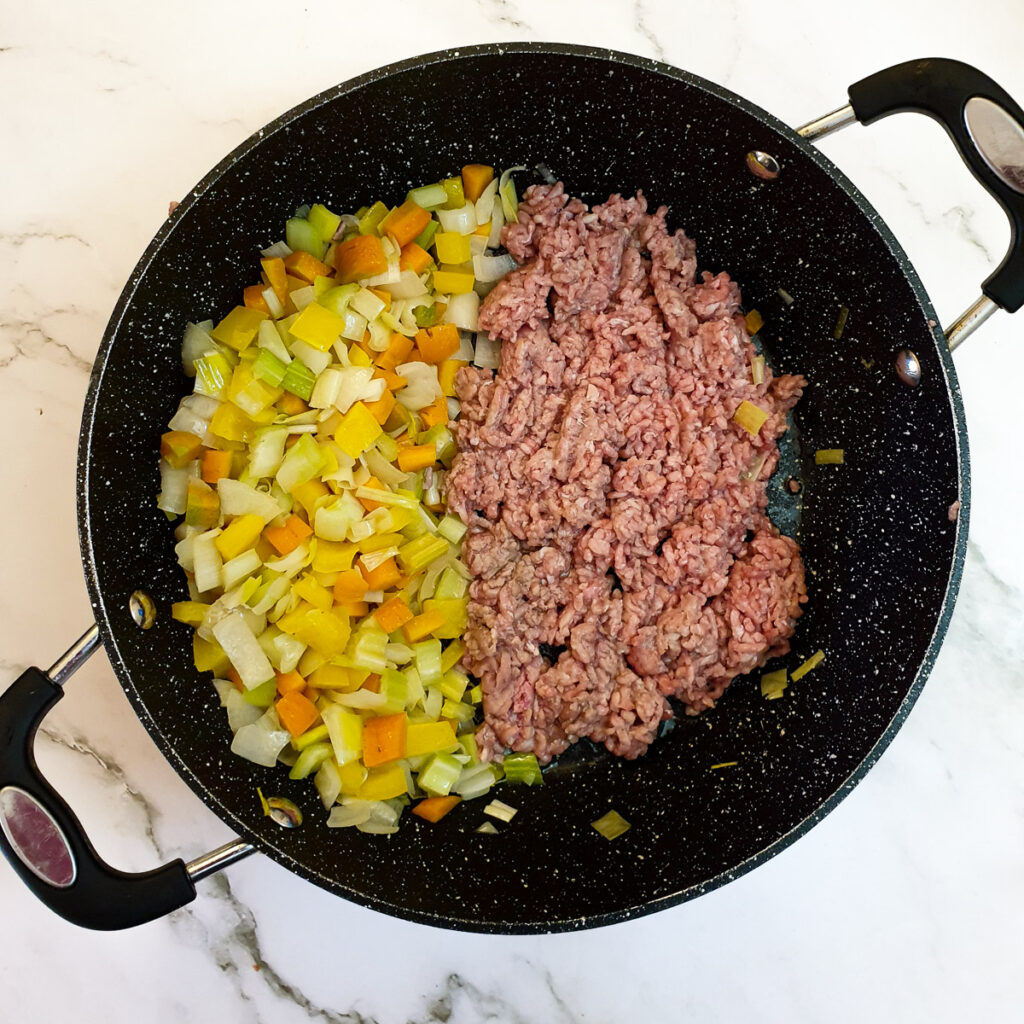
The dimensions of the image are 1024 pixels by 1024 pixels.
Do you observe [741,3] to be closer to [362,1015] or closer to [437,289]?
[437,289]

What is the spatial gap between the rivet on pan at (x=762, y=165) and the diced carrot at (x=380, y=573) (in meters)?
0.97

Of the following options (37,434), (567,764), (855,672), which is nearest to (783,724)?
(855,672)

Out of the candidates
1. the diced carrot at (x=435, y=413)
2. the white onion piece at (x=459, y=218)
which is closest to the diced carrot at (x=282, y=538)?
the diced carrot at (x=435, y=413)

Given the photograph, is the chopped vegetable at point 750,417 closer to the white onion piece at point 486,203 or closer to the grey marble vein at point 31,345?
the white onion piece at point 486,203

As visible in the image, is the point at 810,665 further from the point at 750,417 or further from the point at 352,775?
the point at 352,775

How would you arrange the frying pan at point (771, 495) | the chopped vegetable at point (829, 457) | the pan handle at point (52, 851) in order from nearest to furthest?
1. the pan handle at point (52, 851)
2. the frying pan at point (771, 495)
3. the chopped vegetable at point (829, 457)

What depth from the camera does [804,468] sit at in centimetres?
188

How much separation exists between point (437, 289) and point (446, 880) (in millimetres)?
1099

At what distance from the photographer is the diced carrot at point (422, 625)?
5.50ft

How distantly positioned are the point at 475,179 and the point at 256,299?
48cm

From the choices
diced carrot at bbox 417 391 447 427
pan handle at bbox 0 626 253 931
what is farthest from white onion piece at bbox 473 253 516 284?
pan handle at bbox 0 626 253 931

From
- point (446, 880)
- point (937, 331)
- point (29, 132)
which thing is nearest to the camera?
point (937, 331)

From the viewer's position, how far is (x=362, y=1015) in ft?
5.92

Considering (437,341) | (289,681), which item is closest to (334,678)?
(289,681)
